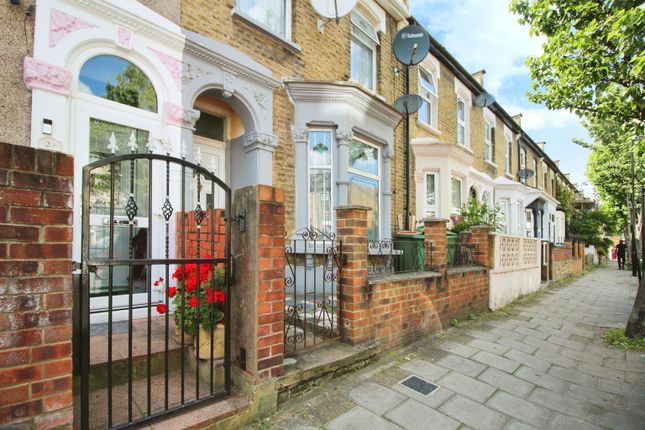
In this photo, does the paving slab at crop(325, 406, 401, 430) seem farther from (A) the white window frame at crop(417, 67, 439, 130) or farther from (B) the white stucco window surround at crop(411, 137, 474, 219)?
(A) the white window frame at crop(417, 67, 439, 130)

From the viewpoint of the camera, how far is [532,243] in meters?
8.30

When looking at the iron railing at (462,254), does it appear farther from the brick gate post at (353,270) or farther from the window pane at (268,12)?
the window pane at (268,12)

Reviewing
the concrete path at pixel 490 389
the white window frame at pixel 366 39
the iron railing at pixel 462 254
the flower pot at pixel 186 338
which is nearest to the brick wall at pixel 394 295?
the concrete path at pixel 490 389

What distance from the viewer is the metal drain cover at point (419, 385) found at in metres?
2.90

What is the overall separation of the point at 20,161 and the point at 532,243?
9.58 meters

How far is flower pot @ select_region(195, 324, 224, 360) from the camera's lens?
2555 mm

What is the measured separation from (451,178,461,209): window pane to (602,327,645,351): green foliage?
16.7ft

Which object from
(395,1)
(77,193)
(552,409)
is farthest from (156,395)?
(395,1)

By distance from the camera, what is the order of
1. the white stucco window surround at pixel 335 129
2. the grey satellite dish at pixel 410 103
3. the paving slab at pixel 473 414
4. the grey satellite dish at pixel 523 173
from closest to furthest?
the paving slab at pixel 473 414 → the white stucco window surround at pixel 335 129 → the grey satellite dish at pixel 410 103 → the grey satellite dish at pixel 523 173

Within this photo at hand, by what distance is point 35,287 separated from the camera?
60.1 inches

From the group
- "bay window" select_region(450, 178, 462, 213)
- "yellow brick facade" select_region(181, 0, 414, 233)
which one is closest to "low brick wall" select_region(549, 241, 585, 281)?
"bay window" select_region(450, 178, 462, 213)

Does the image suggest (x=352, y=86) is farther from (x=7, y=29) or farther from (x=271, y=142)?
(x=7, y=29)

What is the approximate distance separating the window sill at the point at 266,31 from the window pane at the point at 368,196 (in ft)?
7.91

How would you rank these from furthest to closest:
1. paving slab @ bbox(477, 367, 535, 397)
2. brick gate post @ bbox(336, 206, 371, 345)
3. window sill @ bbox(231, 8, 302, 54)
→ 1. window sill @ bbox(231, 8, 302, 54)
2. brick gate post @ bbox(336, 206, 371, 345)
3. paving slab @ bbox(477, 367, 535, 397)
